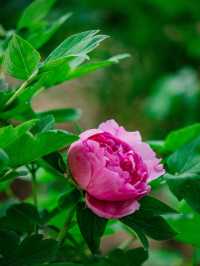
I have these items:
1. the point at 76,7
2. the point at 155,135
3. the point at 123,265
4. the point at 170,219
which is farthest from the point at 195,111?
the point at 123,265

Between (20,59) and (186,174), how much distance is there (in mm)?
186

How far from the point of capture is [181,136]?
676 millimetres

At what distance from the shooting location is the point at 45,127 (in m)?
0.55

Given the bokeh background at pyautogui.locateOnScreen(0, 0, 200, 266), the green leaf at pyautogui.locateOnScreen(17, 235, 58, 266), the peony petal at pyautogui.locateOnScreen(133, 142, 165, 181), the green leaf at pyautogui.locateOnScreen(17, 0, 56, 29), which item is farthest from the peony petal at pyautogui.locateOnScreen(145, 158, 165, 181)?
the bokeh background at pyautogui.locateOnScreen(0, 0, 200, 266)

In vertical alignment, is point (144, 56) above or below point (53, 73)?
below

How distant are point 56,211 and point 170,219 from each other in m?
0.14

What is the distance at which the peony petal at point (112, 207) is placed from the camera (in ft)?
1.67

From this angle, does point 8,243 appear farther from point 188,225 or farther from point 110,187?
point 188,225

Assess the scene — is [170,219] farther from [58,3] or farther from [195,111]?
[58,3]

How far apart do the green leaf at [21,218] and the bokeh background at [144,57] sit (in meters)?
1.36

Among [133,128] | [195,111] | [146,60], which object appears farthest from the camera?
[133,128]

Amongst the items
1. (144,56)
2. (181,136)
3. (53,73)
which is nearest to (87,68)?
(53,73)

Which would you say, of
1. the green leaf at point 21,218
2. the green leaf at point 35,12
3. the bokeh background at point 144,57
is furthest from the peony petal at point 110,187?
the bokeh background at point 144,57

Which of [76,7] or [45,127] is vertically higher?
[45,127]
